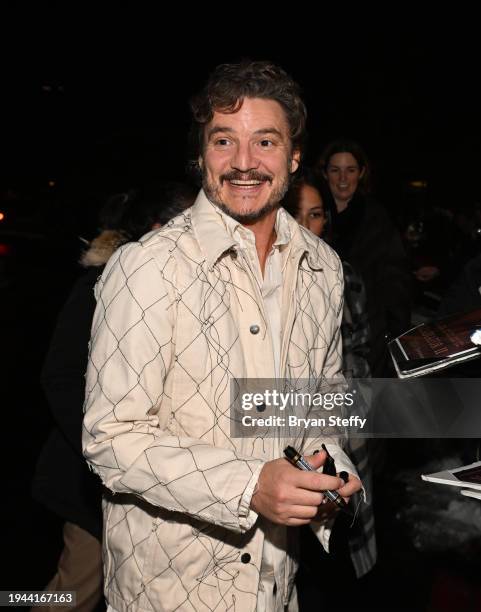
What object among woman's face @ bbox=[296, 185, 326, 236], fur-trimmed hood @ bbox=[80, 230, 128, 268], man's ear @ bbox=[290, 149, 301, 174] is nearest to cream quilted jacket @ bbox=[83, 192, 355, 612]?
man's ear @ bbox=[290, 149, 301, 174]

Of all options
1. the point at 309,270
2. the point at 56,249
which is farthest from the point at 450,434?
the point at 56,249

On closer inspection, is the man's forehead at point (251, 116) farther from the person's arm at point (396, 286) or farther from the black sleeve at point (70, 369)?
the person's arm at point (396, 286)

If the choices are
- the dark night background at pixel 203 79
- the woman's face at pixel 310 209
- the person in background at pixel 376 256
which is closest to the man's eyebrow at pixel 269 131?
the woman's face at pixel 310 209

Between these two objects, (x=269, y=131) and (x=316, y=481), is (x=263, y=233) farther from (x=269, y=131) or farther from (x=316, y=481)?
(x=316, y=481)

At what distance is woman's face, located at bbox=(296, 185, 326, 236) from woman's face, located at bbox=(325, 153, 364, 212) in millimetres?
1200

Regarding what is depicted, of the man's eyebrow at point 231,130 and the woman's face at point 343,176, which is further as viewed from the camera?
the woman's face at point 343,176

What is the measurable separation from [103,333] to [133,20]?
48.6 feet

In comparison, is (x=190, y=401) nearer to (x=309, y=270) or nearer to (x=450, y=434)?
(x=309, y=270)

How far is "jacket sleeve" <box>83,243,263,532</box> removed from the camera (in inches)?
55.3

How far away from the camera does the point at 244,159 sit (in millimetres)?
1702

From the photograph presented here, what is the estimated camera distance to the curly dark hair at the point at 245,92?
5.65 feet

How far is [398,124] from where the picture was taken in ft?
51.6

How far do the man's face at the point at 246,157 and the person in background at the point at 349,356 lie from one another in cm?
46

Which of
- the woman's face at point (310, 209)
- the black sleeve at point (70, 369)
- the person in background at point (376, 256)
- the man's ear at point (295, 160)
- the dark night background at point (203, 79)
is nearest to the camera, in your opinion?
the man's ear at point (295, 160)
